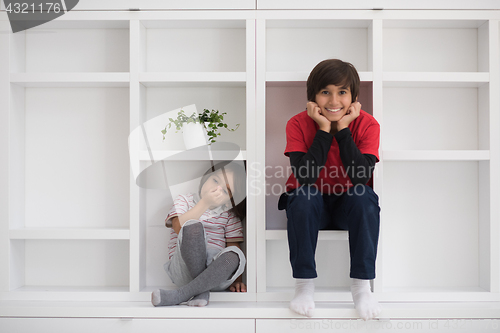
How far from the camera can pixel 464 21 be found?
4.50 feet

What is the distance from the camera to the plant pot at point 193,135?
4.50ft

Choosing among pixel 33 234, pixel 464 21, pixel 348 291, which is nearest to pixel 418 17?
pixel 464 21

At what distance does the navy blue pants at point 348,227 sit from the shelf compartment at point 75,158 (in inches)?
27.8

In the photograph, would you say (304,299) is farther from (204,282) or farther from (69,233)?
(69,233)

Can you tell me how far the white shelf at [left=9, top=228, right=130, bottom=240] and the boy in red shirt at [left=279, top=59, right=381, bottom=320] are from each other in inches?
23.3

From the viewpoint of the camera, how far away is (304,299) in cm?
114

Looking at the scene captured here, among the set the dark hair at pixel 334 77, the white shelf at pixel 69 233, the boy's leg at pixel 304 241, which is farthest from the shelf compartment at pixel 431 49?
the white shelf at pixel 69 233

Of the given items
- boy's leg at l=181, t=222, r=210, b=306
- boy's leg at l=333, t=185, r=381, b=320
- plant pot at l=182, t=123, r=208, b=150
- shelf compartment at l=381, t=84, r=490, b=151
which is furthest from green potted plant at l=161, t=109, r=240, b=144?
shelf compartment at l=381, t=84, r=490, b=151

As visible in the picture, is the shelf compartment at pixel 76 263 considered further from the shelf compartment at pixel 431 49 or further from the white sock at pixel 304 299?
the shelf compartment at pixel 431 49

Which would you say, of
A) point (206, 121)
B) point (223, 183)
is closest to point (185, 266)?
point (223, 183)

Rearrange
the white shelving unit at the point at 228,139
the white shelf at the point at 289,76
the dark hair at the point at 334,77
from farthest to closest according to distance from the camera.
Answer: the white shelving unit at the point at 228,139 → the white shelf at the point at 289,76 → the dark hair at the point at 334,77

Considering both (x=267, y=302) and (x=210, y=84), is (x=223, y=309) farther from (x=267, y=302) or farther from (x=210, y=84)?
(x=210, y=84)

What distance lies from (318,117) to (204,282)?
2.15 feet

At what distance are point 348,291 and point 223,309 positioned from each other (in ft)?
1.55
